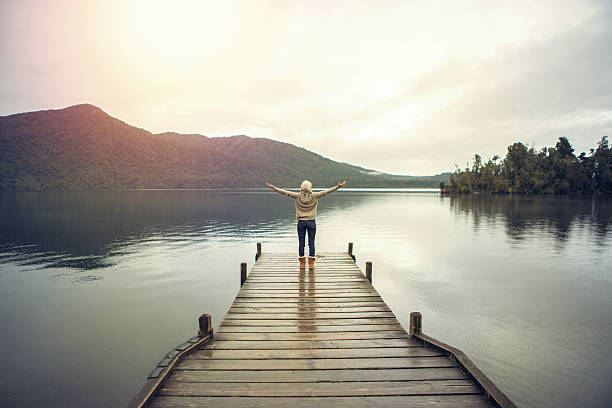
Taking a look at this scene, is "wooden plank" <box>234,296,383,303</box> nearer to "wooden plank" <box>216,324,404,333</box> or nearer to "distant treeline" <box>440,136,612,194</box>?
"wooden plank" <box>216,324,404,333</box>

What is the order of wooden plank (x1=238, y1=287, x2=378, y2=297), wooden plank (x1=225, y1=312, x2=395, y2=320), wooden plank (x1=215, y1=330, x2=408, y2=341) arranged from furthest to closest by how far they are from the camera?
wooden plank (x1=238, y1=287, x2=378, y2=297) → wooden plank (x1=225, y1=312, x2=395, y2=320) → wooden plank (x1=215, y1=330, x2=408, y2=341)

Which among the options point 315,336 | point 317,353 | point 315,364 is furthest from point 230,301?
point 315,364

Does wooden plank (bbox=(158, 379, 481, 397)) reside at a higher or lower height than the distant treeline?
lower

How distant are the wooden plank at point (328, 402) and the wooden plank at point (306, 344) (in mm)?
1373

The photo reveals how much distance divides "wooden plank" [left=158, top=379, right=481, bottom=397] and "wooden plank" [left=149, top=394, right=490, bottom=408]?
7 cm

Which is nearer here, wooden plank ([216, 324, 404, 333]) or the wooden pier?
the wooden pier

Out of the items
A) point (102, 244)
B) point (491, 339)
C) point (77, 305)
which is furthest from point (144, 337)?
point (102, 244)

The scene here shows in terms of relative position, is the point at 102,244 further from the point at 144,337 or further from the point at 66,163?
the point at 66,163

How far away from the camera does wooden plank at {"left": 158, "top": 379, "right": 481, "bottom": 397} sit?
4.18 m

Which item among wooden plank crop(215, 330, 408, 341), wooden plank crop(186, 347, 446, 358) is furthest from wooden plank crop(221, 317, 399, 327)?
wooden plank crop(186, 347, 446, 358)

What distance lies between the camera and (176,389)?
4215mm

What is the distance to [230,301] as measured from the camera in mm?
12273

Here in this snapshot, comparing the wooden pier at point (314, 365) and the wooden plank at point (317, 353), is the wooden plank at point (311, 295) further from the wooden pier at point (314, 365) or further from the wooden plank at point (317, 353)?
the wooden plank at point (317, 353)

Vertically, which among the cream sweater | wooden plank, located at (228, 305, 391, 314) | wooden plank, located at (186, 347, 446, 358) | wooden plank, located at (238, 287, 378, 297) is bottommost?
wooden plank, located at (238, 287, 378, 297)
